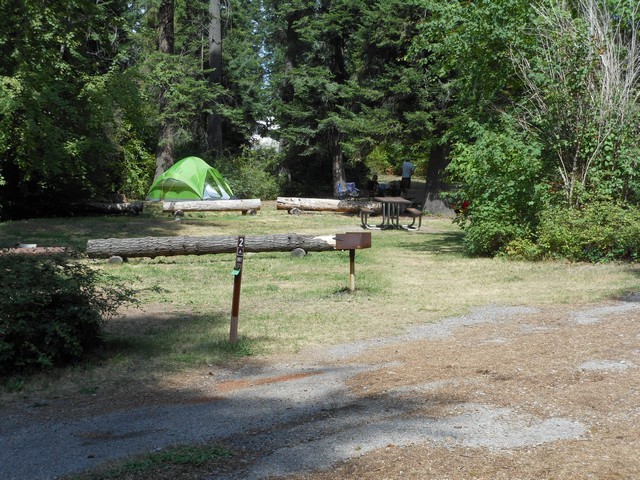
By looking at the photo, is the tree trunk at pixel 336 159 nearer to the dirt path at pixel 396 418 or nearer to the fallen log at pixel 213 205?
the fallen log at pixel 213 205

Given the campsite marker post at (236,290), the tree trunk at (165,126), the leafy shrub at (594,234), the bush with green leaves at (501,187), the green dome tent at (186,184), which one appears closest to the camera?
the campsite marker post at (236,290)

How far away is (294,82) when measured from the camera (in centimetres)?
3250

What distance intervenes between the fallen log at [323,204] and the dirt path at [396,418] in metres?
21.0

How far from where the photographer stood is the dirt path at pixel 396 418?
16.2ft

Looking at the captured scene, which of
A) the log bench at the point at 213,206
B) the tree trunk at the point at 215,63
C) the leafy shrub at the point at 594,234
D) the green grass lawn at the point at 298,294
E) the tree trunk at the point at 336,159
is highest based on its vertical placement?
the tree trunk at the point at 215,63

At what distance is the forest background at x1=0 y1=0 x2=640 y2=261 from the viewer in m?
15.8

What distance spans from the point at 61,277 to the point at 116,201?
20460 mm

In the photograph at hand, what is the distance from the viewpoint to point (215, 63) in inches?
1435

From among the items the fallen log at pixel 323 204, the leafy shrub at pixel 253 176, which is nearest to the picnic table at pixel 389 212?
the fallen log at pixel 323 204

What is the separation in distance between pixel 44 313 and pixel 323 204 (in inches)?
878

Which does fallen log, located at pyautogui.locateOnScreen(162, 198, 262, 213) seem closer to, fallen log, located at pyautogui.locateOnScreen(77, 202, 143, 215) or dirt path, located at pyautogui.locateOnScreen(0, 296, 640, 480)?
fallen log, located at pyautogui.locateOnScreen(77, 202, 143, 215)

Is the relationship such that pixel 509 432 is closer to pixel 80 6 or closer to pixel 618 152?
pixel 618 152

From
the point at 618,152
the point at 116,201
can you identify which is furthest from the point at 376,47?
the point at 618,152

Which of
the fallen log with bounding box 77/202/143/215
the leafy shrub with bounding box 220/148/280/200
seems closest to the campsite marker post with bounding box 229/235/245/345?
the fallen log with bounding box 77/202/143/215
